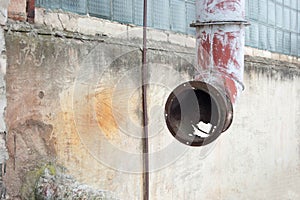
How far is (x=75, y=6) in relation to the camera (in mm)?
3820

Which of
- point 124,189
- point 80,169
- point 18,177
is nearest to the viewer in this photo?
point 18,177

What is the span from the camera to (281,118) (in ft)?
21.6

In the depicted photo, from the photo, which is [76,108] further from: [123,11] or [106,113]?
[123,11]

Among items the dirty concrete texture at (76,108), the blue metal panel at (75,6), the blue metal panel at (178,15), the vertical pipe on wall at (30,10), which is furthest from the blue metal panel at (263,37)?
the vertical pipe on wall at (30,10)

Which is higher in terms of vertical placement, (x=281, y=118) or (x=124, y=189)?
(x=281, y=118)

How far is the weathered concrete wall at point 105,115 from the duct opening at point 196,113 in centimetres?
60

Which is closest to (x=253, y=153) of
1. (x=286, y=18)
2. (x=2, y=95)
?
(x=286, y=18)

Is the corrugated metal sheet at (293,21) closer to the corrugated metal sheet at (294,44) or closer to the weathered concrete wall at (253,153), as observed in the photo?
the corrugated metal sheet at (294,44)

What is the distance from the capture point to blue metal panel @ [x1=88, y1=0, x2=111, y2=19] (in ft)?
13.0

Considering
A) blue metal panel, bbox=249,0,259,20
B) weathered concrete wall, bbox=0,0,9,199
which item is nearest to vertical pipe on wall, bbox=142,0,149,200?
weathered concrete wall, bbox=0,0,9,199

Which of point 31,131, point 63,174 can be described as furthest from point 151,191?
point 31,131

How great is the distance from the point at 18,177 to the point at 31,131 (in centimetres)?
32

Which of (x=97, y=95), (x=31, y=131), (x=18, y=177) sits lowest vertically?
(x=18, y=177)

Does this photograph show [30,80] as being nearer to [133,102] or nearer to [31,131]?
[31,131]
